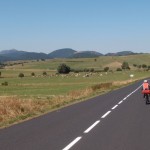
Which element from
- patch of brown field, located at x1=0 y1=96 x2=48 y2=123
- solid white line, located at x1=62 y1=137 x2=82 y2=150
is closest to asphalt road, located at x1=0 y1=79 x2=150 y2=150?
solid white line, located at x1=62 y1=137 x2=82 y2=150

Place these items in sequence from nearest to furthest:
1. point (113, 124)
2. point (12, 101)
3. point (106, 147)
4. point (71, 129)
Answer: point (106, 147)
point (71, 129)
point (113, 124)
point (12, 101)

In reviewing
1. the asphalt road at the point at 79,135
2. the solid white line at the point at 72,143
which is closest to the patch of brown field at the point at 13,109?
the asphalt road at the point at 79,135

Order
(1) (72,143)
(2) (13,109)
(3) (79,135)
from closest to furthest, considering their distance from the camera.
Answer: (1) (72,143) < (3) (79,135) < (2) (13,109)

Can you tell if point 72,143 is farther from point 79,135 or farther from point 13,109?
point 13,109

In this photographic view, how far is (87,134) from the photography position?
42.4 ft

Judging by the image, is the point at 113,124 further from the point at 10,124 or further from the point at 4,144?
the point at 4,144

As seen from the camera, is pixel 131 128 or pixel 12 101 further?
pixel 12 101

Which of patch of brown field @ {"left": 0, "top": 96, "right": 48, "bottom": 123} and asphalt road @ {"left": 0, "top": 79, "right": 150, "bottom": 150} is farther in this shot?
patch of brown field @ {"left": 0, "top": 96, "right": 48, "bottom": 123}

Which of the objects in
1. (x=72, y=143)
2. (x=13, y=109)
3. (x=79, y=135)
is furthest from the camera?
(x=13, y=109)

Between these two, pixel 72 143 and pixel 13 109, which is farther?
pixel 13 109

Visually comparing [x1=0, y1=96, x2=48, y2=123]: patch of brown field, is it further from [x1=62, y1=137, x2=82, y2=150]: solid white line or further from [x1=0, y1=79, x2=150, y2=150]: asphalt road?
[x1=62, y1=137, x2=82, y2=150]: solid white line

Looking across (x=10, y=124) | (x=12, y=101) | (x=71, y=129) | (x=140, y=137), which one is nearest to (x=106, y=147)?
(x=140, y=137)

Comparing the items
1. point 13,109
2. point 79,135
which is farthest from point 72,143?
point 13,109

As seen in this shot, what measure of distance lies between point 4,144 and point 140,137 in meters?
3.48
